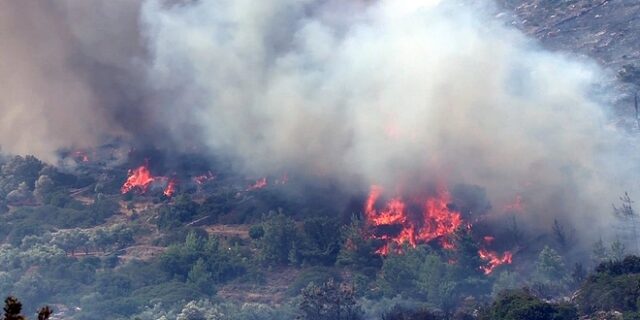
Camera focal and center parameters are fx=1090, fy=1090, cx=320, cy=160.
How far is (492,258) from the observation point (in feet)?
299

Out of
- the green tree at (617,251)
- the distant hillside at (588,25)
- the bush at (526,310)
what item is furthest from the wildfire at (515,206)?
the bush at (526,310)

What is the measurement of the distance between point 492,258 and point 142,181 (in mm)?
43933

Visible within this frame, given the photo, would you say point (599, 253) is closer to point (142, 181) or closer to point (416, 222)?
point (416, 222)

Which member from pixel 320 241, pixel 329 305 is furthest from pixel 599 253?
pixel 320 241

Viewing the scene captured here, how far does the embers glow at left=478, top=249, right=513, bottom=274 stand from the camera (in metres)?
89.9

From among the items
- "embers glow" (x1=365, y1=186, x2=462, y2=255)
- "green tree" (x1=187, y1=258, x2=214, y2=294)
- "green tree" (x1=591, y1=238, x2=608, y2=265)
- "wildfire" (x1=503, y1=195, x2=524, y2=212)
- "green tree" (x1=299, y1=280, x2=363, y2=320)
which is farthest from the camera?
"wildfire" (x1=503, y1=195, x2=524, y2=212)

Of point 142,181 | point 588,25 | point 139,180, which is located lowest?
point 142,181

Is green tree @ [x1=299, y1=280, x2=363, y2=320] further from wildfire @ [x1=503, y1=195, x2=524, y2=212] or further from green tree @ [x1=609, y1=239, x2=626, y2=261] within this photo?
green tree @ [x1=609, y1=239, x2=626, y2=261]

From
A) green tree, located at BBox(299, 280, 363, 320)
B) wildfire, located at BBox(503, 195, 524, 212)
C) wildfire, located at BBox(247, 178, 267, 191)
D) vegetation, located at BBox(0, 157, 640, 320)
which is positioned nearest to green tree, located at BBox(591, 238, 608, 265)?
vegetation, located at BBox(0, 157, 640, 320)

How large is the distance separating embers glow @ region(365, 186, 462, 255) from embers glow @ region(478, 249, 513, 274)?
2.97 metres

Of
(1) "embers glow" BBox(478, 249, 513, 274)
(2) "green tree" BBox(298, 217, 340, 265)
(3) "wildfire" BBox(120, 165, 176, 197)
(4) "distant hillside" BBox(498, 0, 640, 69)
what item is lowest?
(1) "embers glow" BBox(478, 249, 513, 274)

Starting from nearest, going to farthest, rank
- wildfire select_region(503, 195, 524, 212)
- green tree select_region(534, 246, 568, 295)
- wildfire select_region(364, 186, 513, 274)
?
green tree select_region(534, 246, 568, 295) → wildfire select_region(364, 186, 513, 274) → wildfire select_region(503, 195, 524, 212)

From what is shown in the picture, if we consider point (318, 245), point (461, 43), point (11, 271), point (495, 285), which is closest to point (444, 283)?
point (495, 285)

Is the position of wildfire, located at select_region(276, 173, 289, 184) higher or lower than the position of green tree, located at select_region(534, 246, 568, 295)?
higher
